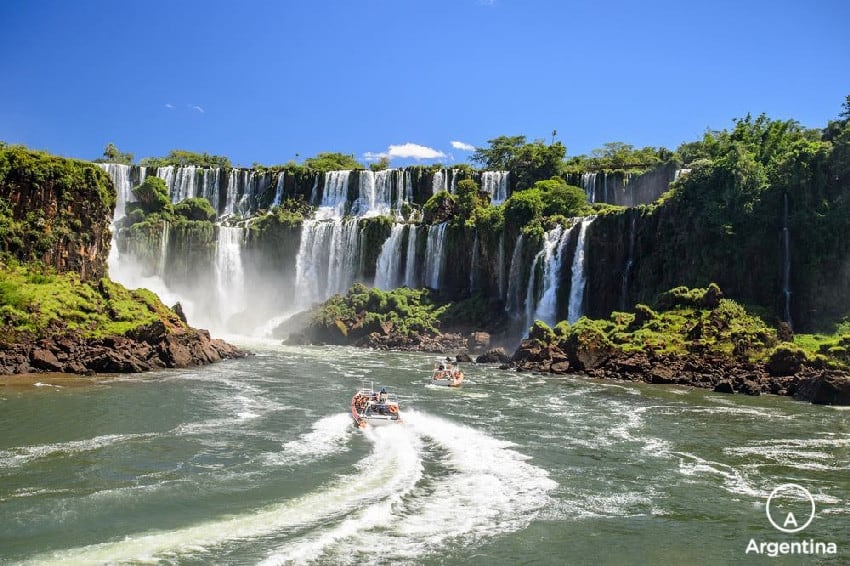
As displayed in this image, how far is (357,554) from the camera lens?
14500mm

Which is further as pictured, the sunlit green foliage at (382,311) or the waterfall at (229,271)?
the waterfall at (229,271)

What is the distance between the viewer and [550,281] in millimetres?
61094

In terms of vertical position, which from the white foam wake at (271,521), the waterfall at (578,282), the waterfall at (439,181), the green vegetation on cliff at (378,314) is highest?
the waterfall at (439,181)

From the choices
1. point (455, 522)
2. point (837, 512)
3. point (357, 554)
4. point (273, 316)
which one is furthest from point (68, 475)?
point (273, 316)

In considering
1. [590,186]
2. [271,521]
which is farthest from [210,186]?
[271,521]

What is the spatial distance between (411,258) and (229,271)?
72.7 ft

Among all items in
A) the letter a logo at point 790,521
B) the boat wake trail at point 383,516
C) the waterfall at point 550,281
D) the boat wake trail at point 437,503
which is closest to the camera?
the boat wake trail at point 383,516

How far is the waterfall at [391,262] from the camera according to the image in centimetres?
7688

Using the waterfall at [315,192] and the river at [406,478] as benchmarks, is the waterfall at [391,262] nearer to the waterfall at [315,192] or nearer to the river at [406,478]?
the waterfall at [315,192]

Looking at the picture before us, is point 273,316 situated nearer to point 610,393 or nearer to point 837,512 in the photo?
point 610,393

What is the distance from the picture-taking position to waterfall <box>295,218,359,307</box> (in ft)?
259

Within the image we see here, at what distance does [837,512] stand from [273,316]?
67320 millimetres

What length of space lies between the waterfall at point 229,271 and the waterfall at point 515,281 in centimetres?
3273

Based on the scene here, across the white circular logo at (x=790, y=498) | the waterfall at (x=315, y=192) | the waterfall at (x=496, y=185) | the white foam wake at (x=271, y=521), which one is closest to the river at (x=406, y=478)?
the white foam wake at (x=271, y=521)
